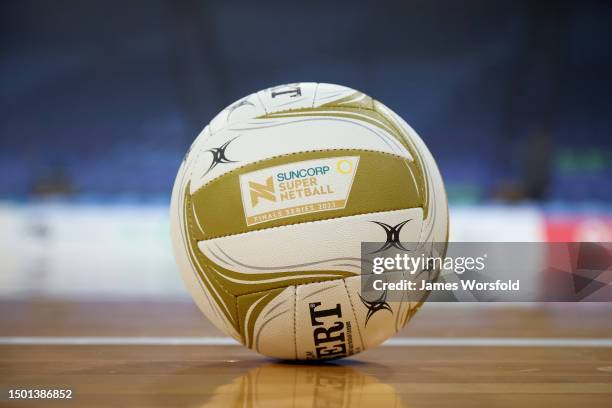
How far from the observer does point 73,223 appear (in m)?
8.58

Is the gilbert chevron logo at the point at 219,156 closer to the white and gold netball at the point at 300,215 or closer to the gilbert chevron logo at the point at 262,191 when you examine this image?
the white and gold netball at the point at 300,215

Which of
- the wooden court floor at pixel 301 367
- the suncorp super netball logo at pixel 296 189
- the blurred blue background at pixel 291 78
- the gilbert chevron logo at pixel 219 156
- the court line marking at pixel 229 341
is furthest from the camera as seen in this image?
the blurred blue background at pixel 291 78

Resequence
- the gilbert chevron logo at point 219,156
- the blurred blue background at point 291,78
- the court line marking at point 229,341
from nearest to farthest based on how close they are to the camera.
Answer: the gilbert chevron logo at point 219,156 < the court line marking at point 229,341 < the blurred blue background at point 291,78

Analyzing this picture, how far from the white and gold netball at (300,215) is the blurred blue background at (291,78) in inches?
395

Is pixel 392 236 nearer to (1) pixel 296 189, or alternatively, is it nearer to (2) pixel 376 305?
(2) pixel 376 305

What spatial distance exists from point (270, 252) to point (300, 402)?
527 millimetres

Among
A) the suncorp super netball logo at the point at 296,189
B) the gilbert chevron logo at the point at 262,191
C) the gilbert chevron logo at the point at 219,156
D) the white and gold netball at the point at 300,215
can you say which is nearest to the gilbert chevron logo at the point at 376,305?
the white and gold netball at the point at 300,215

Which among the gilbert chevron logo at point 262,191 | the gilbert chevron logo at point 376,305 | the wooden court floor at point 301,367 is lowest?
the wooden court floor at point 301,367

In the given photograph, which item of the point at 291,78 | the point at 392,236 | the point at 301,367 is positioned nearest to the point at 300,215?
the point at 392,236

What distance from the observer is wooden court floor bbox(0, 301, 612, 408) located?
2.04m

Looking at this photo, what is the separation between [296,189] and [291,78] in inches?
438

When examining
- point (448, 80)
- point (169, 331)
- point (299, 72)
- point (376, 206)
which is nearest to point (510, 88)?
point (448, 80)

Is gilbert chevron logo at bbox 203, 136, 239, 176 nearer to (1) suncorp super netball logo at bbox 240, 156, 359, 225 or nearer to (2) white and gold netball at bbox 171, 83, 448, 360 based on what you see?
(2) white and gold netball at bbox 171, 83, 448, 360

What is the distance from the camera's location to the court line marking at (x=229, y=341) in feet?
10.4
